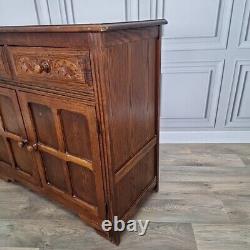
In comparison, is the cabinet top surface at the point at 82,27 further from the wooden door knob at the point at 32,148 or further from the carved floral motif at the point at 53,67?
the wooden door knob at the point at 32,148

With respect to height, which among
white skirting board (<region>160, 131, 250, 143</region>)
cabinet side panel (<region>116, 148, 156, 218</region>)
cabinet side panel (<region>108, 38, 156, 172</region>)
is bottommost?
white skirting board (<region>160, 131, 250, 143</region>)

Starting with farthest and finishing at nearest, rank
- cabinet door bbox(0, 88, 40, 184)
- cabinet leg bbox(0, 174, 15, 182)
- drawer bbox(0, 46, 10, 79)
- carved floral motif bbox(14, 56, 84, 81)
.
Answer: cabinet leg bbox(0, 174, 15, 182), cabinet door bbox(0, 88, 40, 184), drawer bbox(0, 46, 10, 79), carved floral motif bbox(14, 56, 84, 81)

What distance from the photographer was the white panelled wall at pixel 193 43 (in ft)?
4.60

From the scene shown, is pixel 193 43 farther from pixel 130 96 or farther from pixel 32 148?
pixel 32 148

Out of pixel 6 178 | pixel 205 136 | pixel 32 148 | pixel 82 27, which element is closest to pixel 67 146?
pixel 32 148

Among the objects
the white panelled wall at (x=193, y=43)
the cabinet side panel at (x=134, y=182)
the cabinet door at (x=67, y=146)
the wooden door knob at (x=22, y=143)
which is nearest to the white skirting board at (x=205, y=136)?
the white panelled wall at (x=193, y=43)

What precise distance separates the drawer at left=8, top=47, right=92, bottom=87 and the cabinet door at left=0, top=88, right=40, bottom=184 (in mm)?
152

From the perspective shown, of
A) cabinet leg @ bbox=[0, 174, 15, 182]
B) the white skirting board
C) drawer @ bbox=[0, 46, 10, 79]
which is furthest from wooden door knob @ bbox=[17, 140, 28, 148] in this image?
the white skirting board

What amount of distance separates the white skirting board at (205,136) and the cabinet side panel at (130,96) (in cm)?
77

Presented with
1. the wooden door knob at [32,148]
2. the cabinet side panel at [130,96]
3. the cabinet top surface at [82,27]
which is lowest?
the wooden door knob at [32,148]

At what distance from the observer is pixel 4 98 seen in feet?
3.35

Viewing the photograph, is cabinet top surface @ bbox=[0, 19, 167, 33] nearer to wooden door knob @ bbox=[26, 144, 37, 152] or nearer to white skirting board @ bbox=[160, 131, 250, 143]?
wooden door knob @ bbox=[26, 144, 37, 152]

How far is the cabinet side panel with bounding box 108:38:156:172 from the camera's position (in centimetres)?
76

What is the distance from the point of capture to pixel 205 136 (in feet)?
5.80
